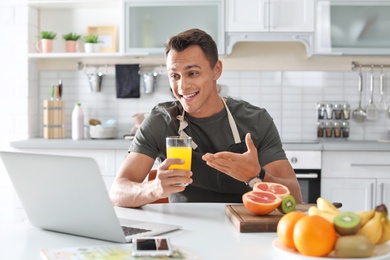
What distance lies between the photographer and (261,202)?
6.23 ft

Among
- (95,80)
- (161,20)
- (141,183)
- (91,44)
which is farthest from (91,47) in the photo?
(141,183)

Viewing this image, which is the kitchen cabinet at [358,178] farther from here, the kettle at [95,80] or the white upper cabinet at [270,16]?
the kettle at [95,80]

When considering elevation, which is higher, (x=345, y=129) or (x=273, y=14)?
(x=273, y=14)

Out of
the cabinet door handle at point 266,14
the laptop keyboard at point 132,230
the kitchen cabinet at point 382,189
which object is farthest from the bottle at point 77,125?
the laptop keyboard at point 132,230

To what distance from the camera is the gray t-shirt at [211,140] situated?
8.36 ft

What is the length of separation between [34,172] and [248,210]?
686 millimetres

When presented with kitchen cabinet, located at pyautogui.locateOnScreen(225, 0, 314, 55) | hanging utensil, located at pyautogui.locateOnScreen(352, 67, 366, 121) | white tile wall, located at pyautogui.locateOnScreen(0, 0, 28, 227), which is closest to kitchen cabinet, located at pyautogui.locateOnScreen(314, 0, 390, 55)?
kitchen cabinet, located at pyautogui.locateOnScreen(225, 0, 314, 55)

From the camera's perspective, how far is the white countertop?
1.55 m

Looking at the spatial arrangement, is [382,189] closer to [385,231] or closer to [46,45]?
[46,45]

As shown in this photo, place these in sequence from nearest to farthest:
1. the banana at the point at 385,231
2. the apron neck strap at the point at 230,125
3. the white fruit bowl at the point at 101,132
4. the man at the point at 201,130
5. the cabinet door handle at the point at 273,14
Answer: the banana at the point at 385,231 → the man at the point at 201,130 → the apron neck strap at the point at 230,125 → the cabinet door handle at the point at 273,14 → the white fruit bowl at the point at 101,132

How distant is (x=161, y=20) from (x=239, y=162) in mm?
2654

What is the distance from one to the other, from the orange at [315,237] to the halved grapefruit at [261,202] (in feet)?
1.59

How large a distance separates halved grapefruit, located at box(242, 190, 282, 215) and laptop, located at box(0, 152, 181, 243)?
24 centimetres

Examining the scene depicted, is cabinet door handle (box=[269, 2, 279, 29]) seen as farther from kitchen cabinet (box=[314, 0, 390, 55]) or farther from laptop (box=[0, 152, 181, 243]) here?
laptop (box=[0, 152, 181, 243])
